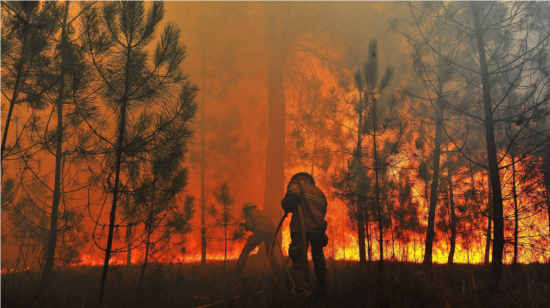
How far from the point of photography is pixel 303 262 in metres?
4.63

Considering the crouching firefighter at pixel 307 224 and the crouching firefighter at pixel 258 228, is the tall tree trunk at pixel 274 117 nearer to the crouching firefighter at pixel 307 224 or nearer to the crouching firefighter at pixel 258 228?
the crouching firefighter at pixel 258 228

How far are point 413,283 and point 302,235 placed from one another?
177 centimetres

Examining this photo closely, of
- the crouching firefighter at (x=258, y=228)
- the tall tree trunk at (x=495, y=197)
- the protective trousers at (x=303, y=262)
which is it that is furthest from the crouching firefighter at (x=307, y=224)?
the crouching firefighter at (x=258, y=228)

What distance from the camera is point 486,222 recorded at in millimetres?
10938

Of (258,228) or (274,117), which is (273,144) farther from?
(258,228)

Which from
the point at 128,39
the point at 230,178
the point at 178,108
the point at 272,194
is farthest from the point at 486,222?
the point at 128,39

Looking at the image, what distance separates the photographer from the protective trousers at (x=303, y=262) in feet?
14.5

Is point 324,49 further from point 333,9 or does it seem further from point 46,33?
point 46,33

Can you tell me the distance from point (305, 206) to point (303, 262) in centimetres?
84

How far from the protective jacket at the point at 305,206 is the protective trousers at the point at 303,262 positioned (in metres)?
0.13

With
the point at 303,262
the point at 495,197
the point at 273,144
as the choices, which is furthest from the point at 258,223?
the point at 273,144

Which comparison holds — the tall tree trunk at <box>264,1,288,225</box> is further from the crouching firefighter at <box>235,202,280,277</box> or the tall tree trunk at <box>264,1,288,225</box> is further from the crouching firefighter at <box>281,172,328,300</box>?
the crouching firefighter at <box>281,172,328,300</box>

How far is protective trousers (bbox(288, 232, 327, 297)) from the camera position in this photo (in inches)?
174

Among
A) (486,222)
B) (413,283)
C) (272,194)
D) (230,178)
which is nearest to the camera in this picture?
(413,283)
